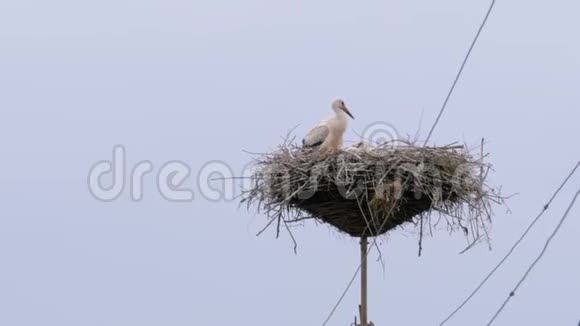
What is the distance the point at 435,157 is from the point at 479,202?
0.46 meters

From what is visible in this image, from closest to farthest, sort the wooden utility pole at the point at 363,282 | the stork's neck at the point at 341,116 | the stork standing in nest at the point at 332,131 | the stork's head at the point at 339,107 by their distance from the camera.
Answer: the wooden utility pole at the point at 363,282, the stork standing in nest at the point at 332,131, the stork's neck at the point at 341,116, the stork's head at the point at 339,107

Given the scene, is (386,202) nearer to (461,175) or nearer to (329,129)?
(461,175)

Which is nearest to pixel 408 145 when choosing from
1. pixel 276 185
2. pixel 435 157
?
pixel 435 157

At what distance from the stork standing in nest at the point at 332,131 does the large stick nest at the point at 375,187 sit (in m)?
1.09

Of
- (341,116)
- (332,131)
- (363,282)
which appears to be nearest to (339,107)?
(341,116)

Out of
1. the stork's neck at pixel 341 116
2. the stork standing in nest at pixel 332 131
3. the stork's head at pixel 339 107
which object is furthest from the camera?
the stork's head at pixel 339 107

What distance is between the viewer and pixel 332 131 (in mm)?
11328

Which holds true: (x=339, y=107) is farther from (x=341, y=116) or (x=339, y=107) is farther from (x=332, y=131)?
(x=332, y=131)

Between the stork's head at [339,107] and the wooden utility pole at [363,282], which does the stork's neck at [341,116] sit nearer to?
the stork's head at [339,107]

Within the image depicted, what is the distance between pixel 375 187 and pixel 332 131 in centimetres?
198

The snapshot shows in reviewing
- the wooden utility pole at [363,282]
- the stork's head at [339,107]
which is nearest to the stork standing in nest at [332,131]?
the stork's head at [339,107]

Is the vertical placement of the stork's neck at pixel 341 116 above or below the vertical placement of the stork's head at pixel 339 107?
below

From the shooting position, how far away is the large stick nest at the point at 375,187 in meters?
9.45

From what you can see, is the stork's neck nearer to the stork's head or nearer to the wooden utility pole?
the stork's head
